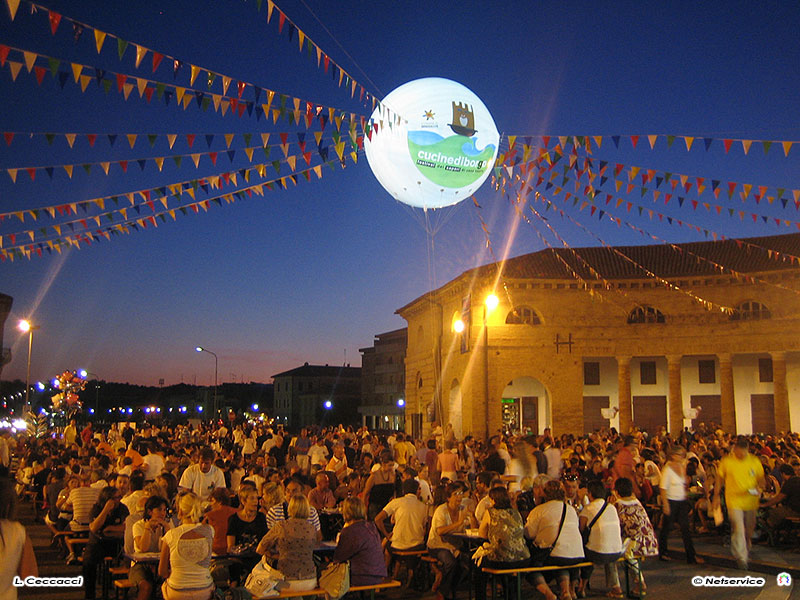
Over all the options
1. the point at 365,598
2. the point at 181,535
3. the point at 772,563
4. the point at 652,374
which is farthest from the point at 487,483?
the point at 652,374

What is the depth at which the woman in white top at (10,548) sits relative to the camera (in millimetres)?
4379

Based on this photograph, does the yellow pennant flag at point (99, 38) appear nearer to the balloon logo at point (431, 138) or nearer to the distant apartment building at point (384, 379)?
the balloon logo at point (431, 138)

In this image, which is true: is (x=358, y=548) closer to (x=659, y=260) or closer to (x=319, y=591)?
(x=319, y=591)

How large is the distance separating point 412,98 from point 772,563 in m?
9.81

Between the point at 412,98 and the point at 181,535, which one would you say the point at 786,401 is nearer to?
the point at 412,98

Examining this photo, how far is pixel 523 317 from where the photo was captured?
115ft

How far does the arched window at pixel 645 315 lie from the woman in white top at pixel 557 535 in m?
27.5

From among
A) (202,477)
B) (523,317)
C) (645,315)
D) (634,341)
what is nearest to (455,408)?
(523,317)

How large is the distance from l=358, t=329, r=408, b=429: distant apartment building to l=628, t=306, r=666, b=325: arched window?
31.9 metres

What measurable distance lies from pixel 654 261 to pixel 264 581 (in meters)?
32.6

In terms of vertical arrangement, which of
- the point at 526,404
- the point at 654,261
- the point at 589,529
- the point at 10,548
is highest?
the point at 654,261

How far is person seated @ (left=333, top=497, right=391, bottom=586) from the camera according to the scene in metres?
7.25

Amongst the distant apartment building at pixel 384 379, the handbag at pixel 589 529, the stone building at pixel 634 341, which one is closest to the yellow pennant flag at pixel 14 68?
the handbag at pixel 589 529

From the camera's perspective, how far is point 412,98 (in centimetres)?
1402
